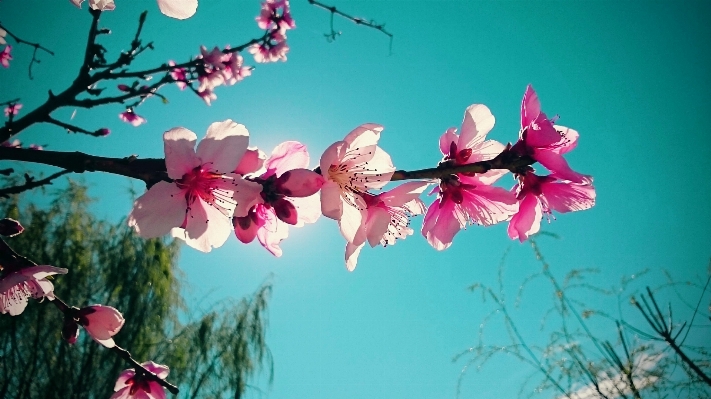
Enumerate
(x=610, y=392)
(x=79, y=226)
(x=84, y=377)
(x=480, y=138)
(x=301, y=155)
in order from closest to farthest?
1. (x=301, y=155)
2. (x=480, y=138)
3. (x=610, y=392)
4. (x=84, y=377)
5. (x=79, y=226)

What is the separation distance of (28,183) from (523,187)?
47.9 inches

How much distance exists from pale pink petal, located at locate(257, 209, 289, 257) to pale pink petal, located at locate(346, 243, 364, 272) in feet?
0.43

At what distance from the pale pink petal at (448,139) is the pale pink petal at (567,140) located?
195 mm

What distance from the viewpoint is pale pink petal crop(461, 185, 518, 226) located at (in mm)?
807

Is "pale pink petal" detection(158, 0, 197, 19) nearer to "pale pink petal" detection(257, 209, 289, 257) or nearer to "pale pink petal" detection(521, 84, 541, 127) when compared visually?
"pale pink petal" detection(257, 209, 289, 257)

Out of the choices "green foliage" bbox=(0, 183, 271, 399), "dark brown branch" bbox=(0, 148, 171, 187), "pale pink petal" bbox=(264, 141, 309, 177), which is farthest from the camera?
"green foliage" bbox=(0, 183, 271, 399)

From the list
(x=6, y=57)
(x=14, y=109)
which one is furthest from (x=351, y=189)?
(x=6, y=57)

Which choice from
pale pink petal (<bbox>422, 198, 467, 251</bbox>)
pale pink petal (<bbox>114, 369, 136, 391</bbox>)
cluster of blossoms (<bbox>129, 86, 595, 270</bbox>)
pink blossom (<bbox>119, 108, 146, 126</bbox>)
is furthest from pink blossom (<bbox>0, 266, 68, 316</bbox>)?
pink blossom (<bbox>119, 108, 146, 126</bbox>)

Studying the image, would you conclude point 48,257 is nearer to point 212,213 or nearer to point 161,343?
point 161,343

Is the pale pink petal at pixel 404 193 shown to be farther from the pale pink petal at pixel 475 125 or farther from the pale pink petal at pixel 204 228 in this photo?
the pale pink petal at pixel 204 228

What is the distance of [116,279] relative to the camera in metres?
2.95

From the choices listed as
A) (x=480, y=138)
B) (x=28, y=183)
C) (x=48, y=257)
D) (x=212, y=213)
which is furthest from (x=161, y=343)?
(x=480, y=138)

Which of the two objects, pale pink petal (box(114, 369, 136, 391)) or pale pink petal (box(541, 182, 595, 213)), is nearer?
pale pink petal (box(541, 182, 595, 213))

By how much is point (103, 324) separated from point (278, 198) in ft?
2.12
